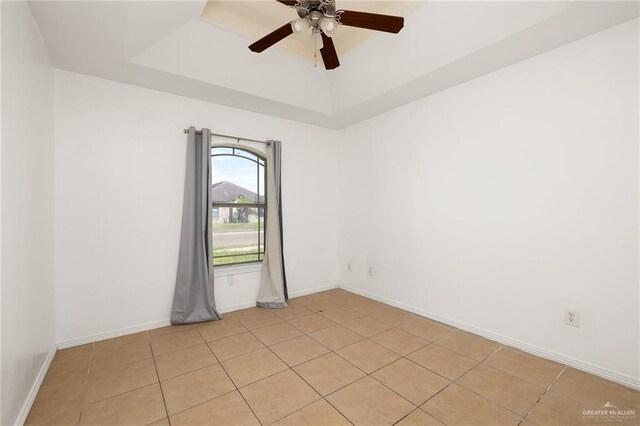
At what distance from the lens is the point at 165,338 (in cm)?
282

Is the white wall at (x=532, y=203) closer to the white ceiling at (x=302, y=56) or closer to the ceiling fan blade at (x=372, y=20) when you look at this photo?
the white ceiling at (x=302, y=56)

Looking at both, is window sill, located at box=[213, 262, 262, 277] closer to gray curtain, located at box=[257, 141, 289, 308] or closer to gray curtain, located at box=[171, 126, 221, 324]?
gray curtain, located at box=[257, 141, 289, 308]

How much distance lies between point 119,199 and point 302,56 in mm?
2564

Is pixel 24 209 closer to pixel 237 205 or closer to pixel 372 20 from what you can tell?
pixel 237 205

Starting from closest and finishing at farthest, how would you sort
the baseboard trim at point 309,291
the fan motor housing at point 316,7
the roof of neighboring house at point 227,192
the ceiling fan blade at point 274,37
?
the fan motor housing at point 316,7 < the ceiling fan blade at point 274,37 < the roof of neighboring house at point 227,192 < the baseboard trim at point 309,291

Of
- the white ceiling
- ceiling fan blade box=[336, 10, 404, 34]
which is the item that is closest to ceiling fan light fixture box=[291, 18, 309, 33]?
ceiling fan blade box=[336, 10, 404, 34]

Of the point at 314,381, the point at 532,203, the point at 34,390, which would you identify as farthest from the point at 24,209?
the point at 532,203

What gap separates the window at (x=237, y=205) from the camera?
3648 mm

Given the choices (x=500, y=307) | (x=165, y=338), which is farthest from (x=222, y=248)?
(x=500, y=307)

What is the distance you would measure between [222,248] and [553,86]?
3861mm

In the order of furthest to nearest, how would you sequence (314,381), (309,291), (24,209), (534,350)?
(309,291), (534,350), (314,381), (24,209)

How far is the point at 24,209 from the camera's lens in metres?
1.82

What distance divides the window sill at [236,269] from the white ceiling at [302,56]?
2.08m

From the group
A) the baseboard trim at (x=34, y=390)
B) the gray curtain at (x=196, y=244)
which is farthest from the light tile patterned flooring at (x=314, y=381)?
the gray curtain at (x=196, y=244)
